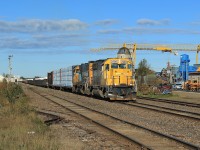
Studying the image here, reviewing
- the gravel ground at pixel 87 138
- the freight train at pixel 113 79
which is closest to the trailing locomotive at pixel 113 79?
the freight train at pixel 113 79

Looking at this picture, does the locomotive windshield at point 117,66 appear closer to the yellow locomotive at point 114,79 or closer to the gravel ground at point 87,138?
the yellow locomotive at point 114,79

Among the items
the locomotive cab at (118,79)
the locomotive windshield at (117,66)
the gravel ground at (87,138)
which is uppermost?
the locomotive windshield at (117,66)

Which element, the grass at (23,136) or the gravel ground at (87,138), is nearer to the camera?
the grass at (23,136)

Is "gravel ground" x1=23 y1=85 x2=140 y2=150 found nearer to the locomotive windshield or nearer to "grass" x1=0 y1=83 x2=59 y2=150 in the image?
"grass" x1=0 y1=83 x2=59 y2=150

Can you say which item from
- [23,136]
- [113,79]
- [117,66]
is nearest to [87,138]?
[23,136]

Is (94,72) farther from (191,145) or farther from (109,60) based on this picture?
(191,145)

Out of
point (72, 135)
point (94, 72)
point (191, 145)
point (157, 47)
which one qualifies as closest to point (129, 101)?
point (94, 72)

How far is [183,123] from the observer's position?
1736cm

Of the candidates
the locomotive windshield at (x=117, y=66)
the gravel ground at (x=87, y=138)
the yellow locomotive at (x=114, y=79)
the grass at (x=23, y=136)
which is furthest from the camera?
the locomotive windshield at (x=117, y=66)

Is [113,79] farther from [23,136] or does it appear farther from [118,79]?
[23,136]

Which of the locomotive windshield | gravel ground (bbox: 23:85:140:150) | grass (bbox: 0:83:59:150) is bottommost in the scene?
gravel ground (bbox: 23:85:140:150)

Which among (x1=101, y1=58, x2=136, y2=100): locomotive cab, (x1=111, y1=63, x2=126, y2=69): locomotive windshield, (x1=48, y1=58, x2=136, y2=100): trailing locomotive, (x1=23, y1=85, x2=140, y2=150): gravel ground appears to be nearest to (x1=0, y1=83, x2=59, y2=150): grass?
(x1=23, y1=85, x2=140, y2=150): gravel ground

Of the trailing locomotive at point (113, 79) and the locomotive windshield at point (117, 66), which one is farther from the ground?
the locomotive windshield at point (117, 66)

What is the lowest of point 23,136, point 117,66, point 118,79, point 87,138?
point 87,138
